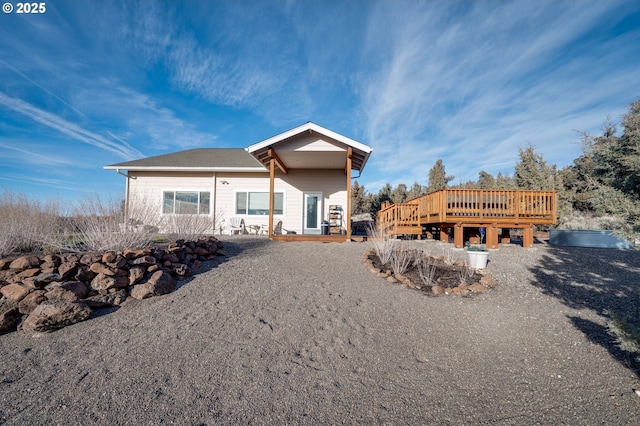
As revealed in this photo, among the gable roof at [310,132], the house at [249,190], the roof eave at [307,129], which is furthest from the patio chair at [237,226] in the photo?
the roof eave at [307,129]

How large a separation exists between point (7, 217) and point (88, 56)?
7.17 meters

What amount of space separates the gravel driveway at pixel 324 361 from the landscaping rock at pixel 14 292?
76 centimetres

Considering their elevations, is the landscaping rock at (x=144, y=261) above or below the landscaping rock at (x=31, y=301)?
above

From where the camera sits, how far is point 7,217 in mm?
5391

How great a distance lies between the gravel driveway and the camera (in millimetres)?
2086

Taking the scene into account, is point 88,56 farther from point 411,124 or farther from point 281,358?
point 411,124

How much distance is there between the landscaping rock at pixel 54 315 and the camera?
296 centimetres

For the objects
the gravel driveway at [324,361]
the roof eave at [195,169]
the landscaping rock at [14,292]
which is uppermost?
the roof eave at [195,169]

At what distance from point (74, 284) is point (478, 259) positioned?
6693mm

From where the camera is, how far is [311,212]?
491 inches

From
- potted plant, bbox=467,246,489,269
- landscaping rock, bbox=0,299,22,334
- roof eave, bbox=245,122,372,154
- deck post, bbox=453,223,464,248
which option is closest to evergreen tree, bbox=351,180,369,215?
roof eave, bbox=245,122,372,154

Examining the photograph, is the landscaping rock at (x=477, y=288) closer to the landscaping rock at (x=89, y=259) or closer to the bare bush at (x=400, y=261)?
the bare bush at (x=400, y=261)

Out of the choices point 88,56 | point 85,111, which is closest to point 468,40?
point 88,56

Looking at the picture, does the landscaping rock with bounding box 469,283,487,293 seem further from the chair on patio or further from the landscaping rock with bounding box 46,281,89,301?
the chair on patio
